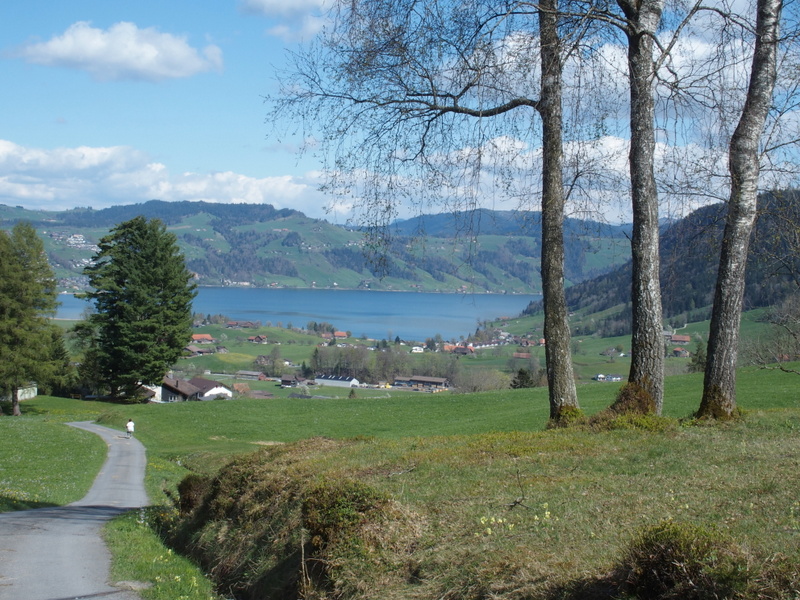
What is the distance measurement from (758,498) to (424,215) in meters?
6.00

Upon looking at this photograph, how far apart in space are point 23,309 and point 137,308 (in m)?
8.21

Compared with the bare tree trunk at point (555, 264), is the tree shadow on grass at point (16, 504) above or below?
below

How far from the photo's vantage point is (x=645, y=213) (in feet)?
33.7

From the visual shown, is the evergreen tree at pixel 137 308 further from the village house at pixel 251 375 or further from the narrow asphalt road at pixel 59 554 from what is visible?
the village house at pixel 251 375

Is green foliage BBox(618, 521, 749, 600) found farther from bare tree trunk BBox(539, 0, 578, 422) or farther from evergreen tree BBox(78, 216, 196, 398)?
evergreen tree BBox(78, 216, 196, 398)

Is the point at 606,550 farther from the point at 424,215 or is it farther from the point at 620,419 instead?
the point at 424,215

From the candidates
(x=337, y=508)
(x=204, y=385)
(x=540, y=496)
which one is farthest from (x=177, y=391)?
(x=540, y=496)

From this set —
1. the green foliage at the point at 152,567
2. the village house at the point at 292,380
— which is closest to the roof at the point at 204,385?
the village house at the point at 292,380

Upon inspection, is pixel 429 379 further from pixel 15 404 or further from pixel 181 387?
pixel 15 404

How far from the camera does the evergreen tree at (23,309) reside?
41.2 m

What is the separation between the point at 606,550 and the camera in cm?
466

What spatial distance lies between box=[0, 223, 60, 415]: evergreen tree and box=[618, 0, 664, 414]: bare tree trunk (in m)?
40.3

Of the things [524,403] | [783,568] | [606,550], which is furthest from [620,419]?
[524,403]

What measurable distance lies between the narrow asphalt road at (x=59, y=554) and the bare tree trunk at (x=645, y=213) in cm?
739
